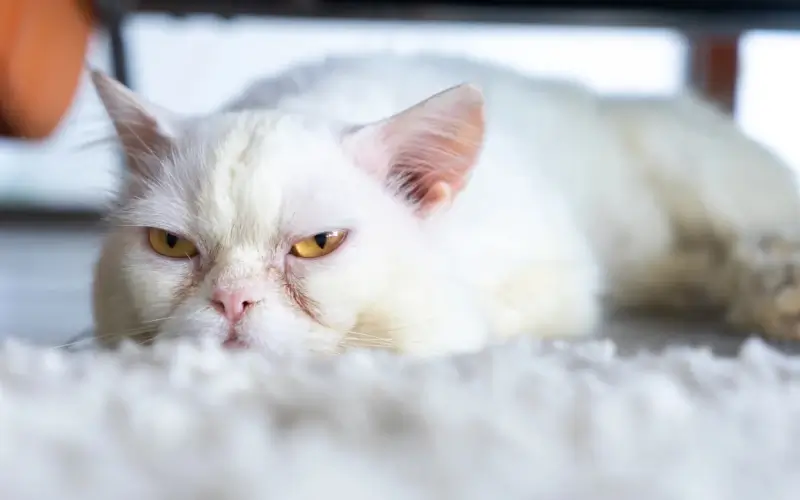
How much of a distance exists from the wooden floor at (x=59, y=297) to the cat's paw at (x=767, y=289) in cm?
4

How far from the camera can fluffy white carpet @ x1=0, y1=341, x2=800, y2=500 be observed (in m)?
0.36

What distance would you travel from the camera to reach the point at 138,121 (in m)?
0.88

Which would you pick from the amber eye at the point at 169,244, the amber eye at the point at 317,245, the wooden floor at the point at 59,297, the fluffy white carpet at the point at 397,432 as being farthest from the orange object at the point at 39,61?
the fluffy white carpet at the point at 397,432

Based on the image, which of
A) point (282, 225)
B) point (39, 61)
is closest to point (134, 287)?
point (282, 225)

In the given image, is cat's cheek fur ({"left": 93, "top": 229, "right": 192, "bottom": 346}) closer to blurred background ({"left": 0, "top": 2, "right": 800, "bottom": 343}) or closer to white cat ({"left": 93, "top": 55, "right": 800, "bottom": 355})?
white cat ({"left": 93, "top": 55, "right": 800, "bottom": 355})

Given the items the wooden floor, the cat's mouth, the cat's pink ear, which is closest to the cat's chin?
the cat's mouth

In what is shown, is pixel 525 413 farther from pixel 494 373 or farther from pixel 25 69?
pixel 25 69

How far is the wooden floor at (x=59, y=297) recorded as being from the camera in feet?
3.79

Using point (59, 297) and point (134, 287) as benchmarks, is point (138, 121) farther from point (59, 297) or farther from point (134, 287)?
point (59, 297)

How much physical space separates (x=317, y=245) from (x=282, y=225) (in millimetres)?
39

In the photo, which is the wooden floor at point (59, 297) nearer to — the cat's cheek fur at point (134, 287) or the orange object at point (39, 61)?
the cat's cheek fur at point (134, 287)

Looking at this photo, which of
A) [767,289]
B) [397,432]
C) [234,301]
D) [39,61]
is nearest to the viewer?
[397,432]

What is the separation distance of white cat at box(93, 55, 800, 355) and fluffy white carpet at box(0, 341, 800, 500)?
0.70 ft

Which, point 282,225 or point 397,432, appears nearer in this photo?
point 397,432
